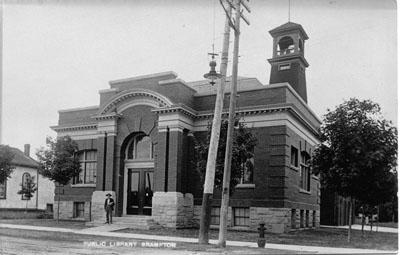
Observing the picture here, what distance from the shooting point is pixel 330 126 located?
61.5 ft

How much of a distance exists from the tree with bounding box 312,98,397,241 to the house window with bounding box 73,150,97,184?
1470 centimetres

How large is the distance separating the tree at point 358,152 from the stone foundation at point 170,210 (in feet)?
24.2

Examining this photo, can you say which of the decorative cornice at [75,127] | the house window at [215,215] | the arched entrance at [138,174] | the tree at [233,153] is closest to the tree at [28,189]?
the decorative cornice at [75,127]

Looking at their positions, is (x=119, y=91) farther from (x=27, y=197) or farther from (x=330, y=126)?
(x=27, y=197)

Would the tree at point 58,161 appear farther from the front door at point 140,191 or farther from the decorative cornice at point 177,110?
the decorative cornice at point 177,110

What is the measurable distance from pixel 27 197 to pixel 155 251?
29.9m

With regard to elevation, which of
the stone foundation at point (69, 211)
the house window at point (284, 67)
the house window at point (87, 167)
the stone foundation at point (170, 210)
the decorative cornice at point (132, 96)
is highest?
the house window at point (284, 67)

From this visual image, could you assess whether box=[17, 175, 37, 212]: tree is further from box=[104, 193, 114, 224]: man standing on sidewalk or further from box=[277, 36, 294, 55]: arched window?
box=[277, 36, 294, 55]: arched window

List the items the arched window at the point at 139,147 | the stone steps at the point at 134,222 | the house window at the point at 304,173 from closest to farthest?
1. the stone steps at the point at 134,222
2. the arched window at the point at 139,147
3. the house window at the point at 304,173

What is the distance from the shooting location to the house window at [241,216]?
2348 centimetres

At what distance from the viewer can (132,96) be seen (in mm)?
24906

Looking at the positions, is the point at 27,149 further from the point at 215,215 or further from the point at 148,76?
the point at 215,215

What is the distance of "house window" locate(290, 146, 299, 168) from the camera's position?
24.8 m

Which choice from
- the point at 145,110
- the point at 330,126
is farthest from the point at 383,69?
the point at 145,110
